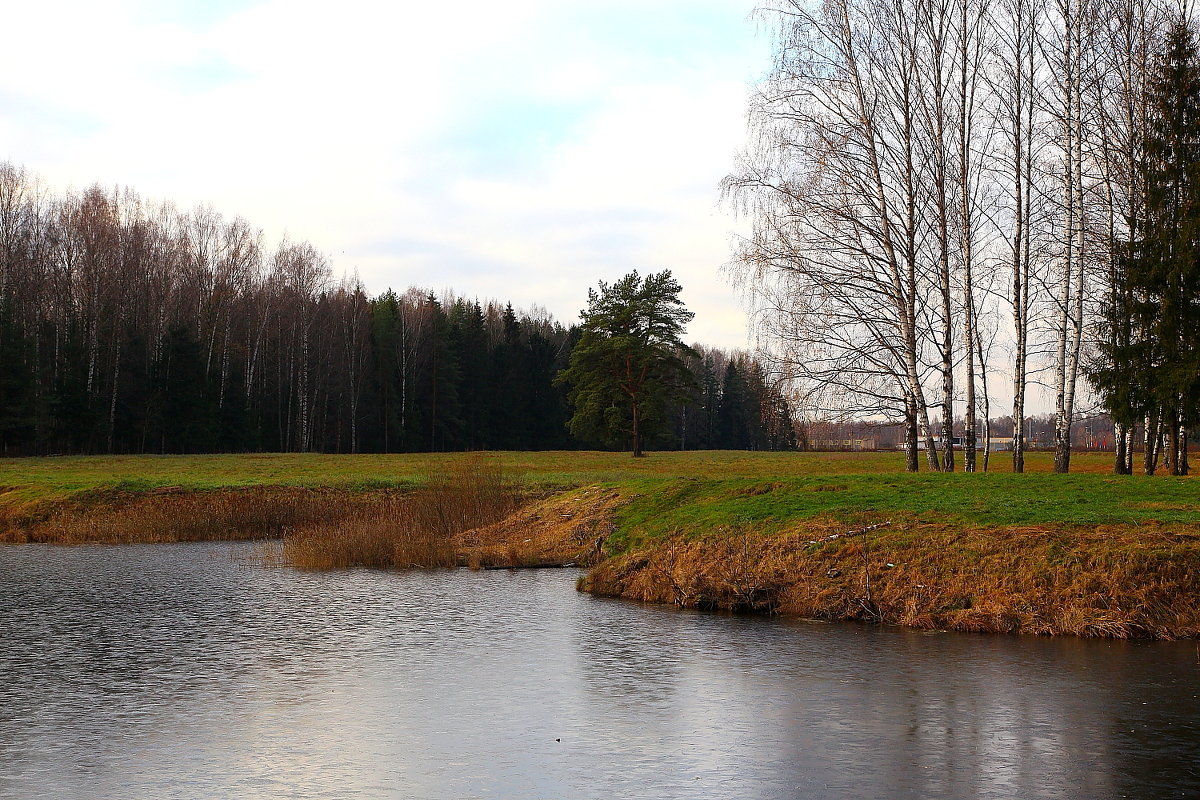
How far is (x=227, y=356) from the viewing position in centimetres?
7350

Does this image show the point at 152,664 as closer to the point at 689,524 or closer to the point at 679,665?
the point at 679,665

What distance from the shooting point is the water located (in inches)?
319

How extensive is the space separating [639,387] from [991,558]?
57.4m

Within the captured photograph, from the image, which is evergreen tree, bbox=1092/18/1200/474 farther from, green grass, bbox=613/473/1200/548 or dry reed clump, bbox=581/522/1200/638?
dry reed clump, bbox=581/522/1200/638

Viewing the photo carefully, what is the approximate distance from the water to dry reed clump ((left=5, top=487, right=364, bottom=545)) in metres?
13.1

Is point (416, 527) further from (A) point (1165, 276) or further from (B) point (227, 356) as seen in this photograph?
(B) point (227, 356)

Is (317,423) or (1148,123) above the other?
(1148,123)

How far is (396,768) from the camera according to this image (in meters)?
8.45

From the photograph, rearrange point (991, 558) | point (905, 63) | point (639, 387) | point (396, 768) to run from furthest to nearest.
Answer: point (639, 387) → point (905, 63) → point (991, 558) → point (396, 768)

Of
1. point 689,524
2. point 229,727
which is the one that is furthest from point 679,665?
point 689,524

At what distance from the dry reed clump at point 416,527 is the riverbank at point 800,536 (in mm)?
55

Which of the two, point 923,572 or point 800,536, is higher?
point 800,536

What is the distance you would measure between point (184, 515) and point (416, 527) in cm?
931

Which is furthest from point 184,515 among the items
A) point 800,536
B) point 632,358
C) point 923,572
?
point 632,358
